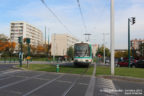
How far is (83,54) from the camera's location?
24.5m

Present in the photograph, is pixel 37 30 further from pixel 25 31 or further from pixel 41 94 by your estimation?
pixel 41 94

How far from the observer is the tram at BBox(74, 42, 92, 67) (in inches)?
962

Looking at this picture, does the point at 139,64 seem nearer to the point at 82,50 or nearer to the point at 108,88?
the point at 82,50

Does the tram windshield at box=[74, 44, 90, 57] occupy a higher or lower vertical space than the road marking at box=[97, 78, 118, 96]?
higher

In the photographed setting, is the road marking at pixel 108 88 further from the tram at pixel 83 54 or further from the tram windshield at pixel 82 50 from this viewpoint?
the tram windshield at pixel 82 50

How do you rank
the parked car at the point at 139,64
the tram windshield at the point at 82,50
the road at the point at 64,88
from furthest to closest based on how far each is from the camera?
the parked car at the point at 139,64
the tram windshield at the point at 82,50
the road at the point at 64,88

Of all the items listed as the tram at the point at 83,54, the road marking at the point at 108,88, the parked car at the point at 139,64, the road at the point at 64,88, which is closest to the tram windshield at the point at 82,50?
the tram at the point at 83,54

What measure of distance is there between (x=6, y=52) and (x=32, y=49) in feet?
42.3

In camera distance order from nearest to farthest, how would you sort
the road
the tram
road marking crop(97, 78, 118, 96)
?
the road → road marking crop(97, 78, 118, 96) → the tram

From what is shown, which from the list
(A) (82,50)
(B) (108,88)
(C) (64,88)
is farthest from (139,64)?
(C) (64,88)

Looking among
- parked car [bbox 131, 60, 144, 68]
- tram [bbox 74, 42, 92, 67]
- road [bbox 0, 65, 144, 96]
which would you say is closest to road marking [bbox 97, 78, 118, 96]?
road [bbox 0, 65, 144, 96]

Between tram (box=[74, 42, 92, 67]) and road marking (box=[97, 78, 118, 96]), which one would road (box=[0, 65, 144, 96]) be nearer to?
road marking (box=[97, 78, 118, 96])

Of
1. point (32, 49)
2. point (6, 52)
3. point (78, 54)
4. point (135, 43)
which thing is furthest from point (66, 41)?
point (78, 54)

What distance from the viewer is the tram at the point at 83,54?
2444cm
